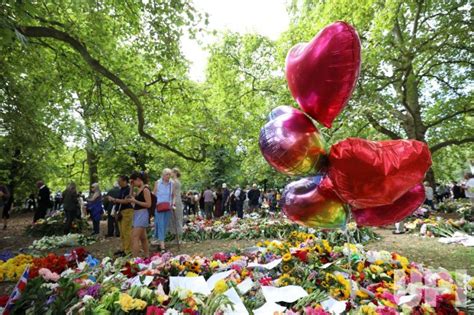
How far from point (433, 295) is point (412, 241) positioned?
221 inches

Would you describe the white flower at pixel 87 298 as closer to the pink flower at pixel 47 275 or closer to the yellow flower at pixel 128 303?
the yellow flower at pixel 128 303

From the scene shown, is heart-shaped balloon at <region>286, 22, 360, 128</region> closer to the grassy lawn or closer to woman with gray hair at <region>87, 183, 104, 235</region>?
the grassy lawn

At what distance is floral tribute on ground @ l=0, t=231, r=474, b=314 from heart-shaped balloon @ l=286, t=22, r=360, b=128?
1.57m

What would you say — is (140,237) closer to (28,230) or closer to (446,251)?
(446,251)

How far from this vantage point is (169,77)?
362 inches

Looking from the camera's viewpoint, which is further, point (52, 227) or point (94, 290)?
point (52, 227)

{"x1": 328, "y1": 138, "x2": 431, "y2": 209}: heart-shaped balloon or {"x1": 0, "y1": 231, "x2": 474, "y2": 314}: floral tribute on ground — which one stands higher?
{"x1": 328, "y1": 138, "x2": 431, "y2": 209}: heart-shaped balloon

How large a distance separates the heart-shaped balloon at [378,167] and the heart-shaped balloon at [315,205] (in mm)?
282

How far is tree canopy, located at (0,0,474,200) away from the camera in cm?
700

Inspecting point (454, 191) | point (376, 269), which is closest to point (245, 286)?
point (376, 269)

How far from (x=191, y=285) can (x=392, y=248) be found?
17.7 feet

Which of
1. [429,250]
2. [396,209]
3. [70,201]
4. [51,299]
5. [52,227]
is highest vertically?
[70,201]

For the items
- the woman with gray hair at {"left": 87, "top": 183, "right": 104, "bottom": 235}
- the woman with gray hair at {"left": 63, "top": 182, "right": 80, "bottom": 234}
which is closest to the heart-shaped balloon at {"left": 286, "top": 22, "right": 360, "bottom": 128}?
the woman with gray hair at {"left": 87, "top": 183, "right": 104, "bottom": 235}

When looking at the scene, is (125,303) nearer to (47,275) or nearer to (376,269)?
(47,275)
